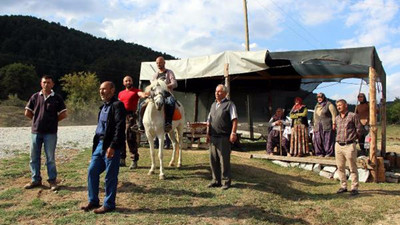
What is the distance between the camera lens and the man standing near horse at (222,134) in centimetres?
604

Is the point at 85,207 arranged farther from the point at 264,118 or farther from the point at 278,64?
the point at 264,118

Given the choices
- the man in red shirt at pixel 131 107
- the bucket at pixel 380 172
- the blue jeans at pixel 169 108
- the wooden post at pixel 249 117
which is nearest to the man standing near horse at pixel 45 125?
the man in red shirt at pixel 131 107

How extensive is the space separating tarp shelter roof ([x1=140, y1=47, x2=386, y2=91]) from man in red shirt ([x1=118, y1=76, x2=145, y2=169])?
10.9 ft

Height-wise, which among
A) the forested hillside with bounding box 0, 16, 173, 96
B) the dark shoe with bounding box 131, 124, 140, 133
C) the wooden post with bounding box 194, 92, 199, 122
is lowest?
the dark shoe with bounding box 131, 124, 140, 133

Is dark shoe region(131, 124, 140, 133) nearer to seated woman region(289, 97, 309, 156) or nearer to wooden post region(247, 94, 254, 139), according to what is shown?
seated woman region(289, 97, 309, 156)

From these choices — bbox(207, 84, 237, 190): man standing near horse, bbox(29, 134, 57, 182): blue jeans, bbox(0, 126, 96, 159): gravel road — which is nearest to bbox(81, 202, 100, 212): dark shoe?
bbox(29, 134, 57, 182): blue jeans

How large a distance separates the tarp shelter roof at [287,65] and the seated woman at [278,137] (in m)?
1.59

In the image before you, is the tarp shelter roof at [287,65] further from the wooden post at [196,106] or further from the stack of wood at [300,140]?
the wooden post at [196,106]

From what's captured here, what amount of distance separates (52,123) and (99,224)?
7.21 ft

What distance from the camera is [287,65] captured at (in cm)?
957

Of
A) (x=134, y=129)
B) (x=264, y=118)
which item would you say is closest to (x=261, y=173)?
(x=134, y=129)

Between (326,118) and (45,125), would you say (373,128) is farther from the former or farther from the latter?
(45,125)

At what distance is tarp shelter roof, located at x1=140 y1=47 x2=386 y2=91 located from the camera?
7766 mm

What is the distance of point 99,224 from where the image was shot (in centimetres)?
428
